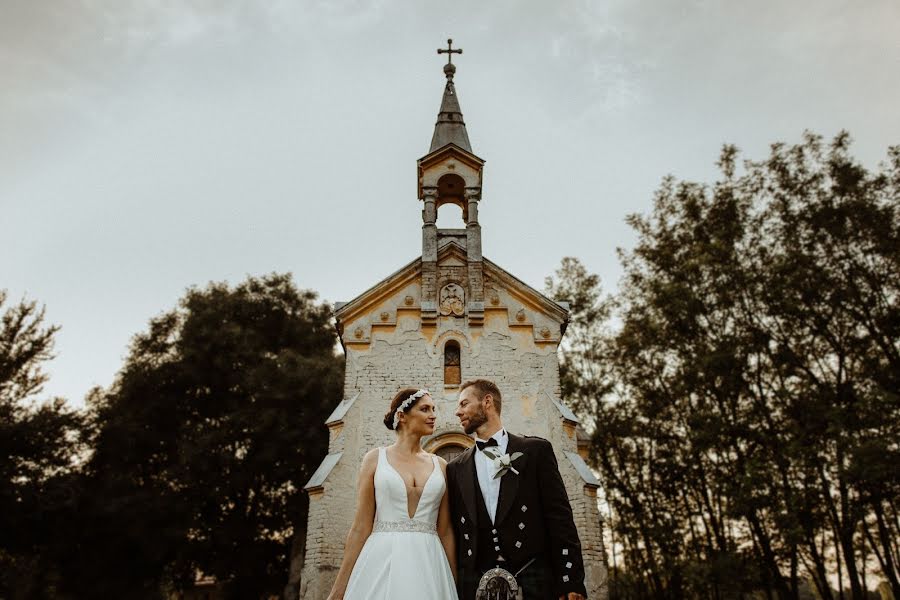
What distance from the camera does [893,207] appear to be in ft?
50.7

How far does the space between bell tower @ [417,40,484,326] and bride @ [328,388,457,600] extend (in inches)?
349

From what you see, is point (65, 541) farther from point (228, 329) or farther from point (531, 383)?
point (531, 383)

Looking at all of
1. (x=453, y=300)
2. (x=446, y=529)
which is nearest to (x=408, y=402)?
(x=446, y=529)

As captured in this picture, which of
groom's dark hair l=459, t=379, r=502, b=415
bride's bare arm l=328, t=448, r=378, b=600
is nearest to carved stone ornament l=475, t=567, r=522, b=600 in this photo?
bride's bare arm l=328, t=448, r=378, b=600

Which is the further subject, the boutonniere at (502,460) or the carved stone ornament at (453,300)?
the carved stone ornament at (453,300)

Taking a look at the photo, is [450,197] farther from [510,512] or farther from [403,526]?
[510,512]

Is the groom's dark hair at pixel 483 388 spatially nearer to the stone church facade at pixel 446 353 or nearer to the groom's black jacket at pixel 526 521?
the groom's black jacket at pixel 526 521

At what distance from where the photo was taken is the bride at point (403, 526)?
4445mm

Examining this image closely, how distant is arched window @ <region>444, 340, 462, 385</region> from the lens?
13.6 meters

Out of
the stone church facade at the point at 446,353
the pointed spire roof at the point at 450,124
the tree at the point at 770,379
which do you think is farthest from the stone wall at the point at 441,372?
the tree at the point at 770,379

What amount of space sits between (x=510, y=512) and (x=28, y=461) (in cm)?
2027

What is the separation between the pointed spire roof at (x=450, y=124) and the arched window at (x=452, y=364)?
5.10 meters

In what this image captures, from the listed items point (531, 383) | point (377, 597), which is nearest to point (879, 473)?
point (531, 383)

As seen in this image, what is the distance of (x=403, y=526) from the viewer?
4703 mm
